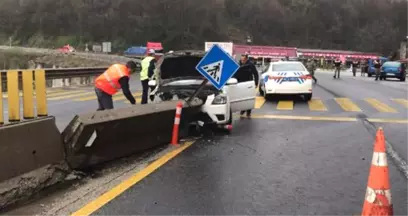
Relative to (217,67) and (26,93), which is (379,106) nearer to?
(217,67)

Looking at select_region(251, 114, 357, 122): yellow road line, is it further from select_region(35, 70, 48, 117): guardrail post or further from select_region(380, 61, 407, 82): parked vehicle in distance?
select_region(380, 61, 407, 82): parked vehicle in distance

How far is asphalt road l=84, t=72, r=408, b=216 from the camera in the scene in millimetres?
5141

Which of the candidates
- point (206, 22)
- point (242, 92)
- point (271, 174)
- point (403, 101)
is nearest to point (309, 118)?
point (242, 92)

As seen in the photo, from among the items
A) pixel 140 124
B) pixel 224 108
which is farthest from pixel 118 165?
pixel 224 108

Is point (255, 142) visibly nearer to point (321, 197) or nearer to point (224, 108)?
point (224, 108)

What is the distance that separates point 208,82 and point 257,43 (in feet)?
389

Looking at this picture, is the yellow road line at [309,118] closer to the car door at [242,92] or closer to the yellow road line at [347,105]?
the car door at [242,92]

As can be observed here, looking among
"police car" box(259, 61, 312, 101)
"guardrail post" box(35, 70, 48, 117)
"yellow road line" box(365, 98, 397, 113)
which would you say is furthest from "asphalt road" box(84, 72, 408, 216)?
"police car" box(259, 61, 312, 101)

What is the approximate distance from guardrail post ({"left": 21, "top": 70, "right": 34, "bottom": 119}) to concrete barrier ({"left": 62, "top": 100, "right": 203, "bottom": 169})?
0.58 m

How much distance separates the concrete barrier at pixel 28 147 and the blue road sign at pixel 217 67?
4200mm

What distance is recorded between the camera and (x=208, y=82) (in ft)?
35.2

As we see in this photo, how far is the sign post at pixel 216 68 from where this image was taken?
9711 millimetres

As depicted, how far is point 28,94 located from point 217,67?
460 centimetres

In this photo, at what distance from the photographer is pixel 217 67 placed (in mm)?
9820
